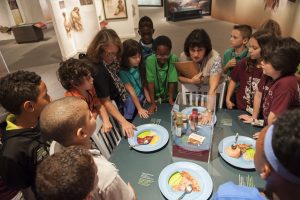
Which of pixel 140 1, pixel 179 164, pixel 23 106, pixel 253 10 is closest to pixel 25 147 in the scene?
pixel 23 106

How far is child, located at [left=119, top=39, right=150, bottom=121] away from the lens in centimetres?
222

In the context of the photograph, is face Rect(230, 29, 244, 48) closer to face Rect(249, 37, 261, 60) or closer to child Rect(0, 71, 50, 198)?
face Rect(249, 37, 261, 60)

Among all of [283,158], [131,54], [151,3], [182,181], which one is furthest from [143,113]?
[151,3]

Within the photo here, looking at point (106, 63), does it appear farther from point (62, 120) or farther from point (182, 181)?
point (182, 181)

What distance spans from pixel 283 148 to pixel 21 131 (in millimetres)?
1409

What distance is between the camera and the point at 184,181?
1362 millimetres

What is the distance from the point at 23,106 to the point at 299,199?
1510 mm

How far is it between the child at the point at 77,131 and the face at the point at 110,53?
94 cm

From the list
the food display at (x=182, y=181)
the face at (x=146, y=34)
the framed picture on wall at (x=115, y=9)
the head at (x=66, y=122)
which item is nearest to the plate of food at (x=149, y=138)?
the food display at (x=182, y=181)

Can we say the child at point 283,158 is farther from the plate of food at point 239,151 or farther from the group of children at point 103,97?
the plate of food at point 239,151

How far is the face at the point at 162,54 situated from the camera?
2289mm

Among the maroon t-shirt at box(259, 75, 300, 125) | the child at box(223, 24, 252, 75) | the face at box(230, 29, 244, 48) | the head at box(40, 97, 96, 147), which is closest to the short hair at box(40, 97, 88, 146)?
the head at box(40, 97, 96, 147)

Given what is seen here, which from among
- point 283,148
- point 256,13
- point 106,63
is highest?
point 283,148

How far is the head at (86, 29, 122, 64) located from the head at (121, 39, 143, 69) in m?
0.10
